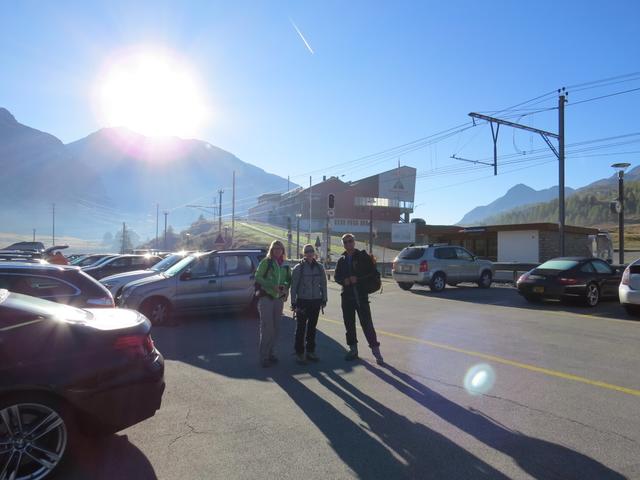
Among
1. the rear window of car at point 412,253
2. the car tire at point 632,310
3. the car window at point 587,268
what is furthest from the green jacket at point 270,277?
the rear window of car at point 412,253

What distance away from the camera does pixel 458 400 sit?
5188 millimetres

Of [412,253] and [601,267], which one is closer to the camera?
[601,267]

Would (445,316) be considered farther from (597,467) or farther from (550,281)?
(597,467)

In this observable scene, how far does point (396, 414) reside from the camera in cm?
475

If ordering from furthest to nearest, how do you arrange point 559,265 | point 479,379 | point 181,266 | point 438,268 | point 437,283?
point 438,268 → point 437,283 → point 559,265 → point 181,266 → point 479,379

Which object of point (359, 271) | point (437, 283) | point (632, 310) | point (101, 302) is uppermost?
point (359, 271)

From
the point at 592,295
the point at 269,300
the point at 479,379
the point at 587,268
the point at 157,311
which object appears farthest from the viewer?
the point at 587,268

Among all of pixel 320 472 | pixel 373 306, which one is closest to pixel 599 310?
pixel 373 306

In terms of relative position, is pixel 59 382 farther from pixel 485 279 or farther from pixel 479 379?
pixel 485 279

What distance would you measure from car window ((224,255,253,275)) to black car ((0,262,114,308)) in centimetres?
445

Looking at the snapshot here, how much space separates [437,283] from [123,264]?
11.6 meters

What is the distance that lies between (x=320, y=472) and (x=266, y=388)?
2257mm

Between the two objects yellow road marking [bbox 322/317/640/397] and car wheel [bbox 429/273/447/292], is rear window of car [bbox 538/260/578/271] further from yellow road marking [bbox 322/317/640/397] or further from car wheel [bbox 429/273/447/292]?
yellow road marking [bbox 322/317/640/397]

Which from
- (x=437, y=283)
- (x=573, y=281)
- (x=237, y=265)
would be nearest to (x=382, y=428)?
(x=237, y=265)
